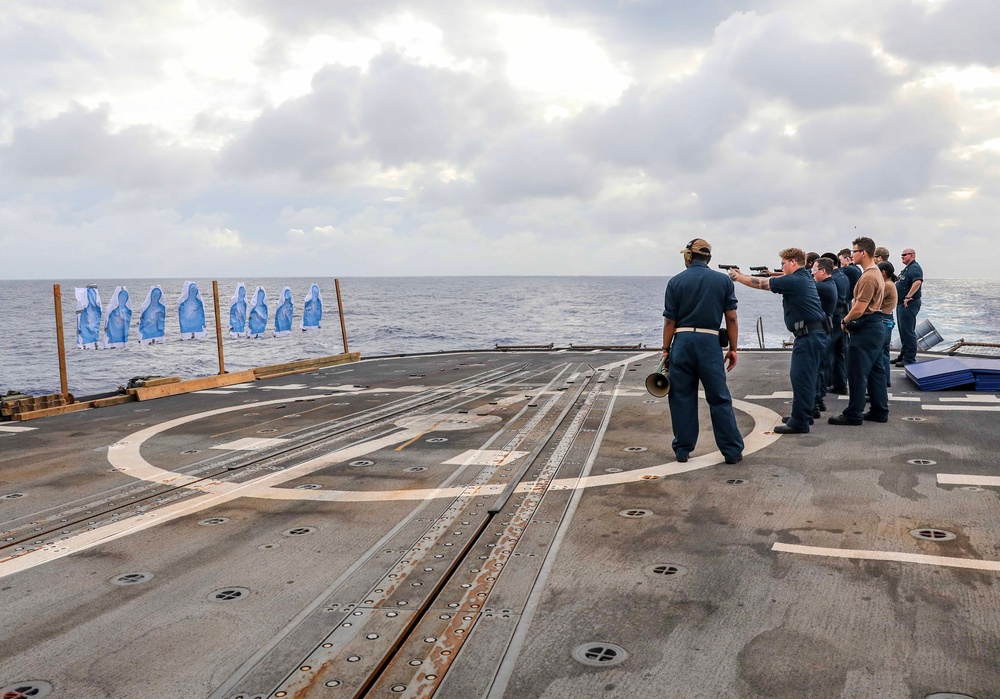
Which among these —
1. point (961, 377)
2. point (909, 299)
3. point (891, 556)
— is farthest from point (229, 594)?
point (909, 299)

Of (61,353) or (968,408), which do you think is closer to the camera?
(968,408)

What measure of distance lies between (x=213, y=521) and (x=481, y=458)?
10.4ft

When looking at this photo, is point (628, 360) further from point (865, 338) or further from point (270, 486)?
point (270, 486)

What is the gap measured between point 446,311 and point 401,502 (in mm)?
115907

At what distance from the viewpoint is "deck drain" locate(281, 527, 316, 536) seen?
613cm

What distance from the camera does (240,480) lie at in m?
8.05

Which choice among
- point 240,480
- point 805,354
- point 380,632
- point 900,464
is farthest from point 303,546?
point 805,354

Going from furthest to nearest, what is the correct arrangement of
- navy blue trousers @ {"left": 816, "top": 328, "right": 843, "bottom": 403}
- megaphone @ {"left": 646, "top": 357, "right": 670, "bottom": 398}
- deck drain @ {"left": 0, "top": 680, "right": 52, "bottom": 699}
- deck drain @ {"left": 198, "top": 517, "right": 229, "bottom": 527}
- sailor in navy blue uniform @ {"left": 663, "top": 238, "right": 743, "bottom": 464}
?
navy blue trousers @ {"left": 816, "top": 328, "right": 843, "bottom": 403} < megaphone @ {"left": 646, "top": 357, "right": 670, "bottom": 398} < sailor in navy blue uniform @ {"left": 663, "top": 238, "right": 743, "bottom": 464} < deck drain @ {"left": 198, "top": 517, "right": 229, "bottom": 527} < deck drain @ {"left": 0, "top": 680, "right": 52, "bottom": 699}

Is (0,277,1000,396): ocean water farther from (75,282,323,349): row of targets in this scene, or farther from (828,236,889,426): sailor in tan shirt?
(828,236,889,426): sailor in tan shirt

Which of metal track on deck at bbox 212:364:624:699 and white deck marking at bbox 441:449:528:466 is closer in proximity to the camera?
metal track on deck at bbox 212:364:624:699

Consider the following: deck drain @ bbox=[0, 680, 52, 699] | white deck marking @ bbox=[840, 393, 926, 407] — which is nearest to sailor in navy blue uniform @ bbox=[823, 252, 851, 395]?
white deck marking @ bbox=[840, 393, 926, 407]

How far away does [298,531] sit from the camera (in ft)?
20.3

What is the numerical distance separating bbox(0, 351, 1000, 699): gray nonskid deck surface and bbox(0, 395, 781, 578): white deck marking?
0.04 m

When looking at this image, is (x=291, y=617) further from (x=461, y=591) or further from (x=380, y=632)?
(x=461, y=591)
